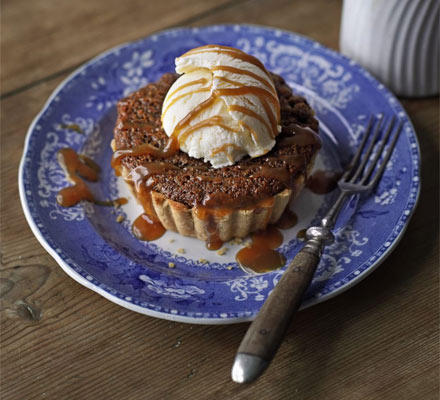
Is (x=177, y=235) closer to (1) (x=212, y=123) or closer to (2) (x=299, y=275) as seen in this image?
(1) (x=212, y=123)

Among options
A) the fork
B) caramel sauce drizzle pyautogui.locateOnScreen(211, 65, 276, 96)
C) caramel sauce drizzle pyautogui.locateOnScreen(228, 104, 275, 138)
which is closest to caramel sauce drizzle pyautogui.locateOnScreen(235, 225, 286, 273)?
the fork

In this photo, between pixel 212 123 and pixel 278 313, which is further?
pixel 212 123

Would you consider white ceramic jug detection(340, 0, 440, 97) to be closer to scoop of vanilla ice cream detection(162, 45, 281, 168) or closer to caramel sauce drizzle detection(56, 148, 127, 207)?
scoop of vanilla ice cream detection(162, 45, 281, 168)

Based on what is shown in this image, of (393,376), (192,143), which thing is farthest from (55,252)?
(393,376)

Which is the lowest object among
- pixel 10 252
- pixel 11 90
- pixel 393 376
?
pixel 393 376

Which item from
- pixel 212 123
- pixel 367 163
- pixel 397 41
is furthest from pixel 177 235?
pixel 397 41

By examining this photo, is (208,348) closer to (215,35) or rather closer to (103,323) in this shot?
(103,323)
